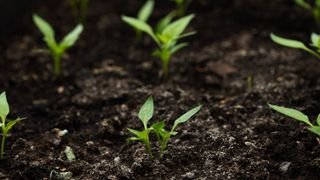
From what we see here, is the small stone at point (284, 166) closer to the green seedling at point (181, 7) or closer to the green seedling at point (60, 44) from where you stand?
the green seedling at point (60, 44)

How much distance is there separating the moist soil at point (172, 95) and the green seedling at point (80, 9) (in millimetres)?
41

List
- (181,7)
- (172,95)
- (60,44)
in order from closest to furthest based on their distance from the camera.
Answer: (172,95) → (60,44) → (181,7)

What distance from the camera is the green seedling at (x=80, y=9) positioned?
2.40 metres

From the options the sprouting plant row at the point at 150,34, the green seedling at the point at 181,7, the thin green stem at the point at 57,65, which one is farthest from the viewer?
the green seedling at the point at 181,7

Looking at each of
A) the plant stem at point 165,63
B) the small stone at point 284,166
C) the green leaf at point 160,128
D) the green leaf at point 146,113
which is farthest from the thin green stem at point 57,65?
the small stone at point 284,166

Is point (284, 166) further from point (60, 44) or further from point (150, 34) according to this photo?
point (60, 44)

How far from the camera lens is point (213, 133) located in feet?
5.39

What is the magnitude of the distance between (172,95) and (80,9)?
83cm

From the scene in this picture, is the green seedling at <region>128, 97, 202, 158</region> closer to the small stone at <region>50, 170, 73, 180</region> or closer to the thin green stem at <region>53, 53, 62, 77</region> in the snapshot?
the small stone at <region>50, 170, 73, 180</region>

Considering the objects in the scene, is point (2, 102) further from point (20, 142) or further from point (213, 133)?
point (213, 133)

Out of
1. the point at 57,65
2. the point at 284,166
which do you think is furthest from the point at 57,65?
the point at 284,166

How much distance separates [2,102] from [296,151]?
2.74ft

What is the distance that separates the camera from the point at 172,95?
6.21 ft

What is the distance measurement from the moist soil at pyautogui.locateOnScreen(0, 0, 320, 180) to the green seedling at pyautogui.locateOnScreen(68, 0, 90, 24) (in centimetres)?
4
